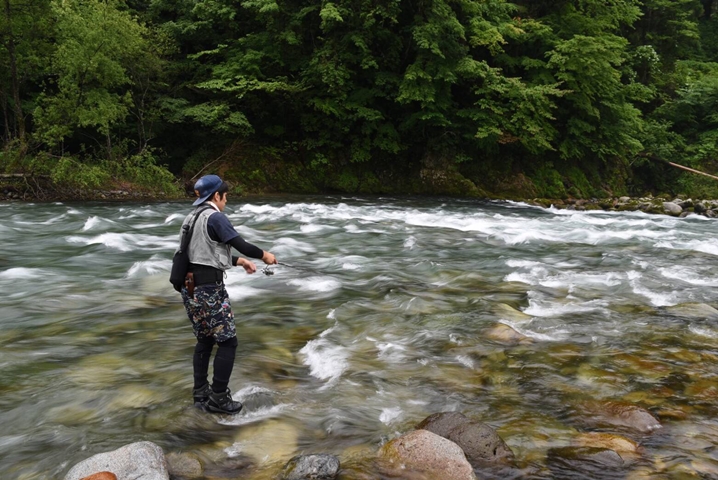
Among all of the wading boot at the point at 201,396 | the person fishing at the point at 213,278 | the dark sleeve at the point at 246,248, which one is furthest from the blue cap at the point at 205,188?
the wading boot at the point at 201,396

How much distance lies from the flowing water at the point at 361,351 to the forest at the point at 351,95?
10.9 meters

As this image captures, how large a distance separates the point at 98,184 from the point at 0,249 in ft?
26.1

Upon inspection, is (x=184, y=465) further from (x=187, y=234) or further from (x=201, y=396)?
→ (x=187, y=234)

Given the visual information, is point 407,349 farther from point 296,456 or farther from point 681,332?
point 681,332

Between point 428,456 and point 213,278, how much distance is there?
6.41 feet

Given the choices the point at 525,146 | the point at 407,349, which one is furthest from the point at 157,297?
the point at 525,146

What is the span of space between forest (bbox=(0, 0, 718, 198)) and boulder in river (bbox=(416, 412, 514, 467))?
17.7 metres

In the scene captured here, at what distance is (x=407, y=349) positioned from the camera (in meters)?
5.61

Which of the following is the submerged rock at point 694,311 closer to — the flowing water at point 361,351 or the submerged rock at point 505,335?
the flowing water at point 361,351

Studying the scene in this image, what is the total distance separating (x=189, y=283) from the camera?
3.86 metres

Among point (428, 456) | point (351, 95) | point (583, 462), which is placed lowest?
point (583, 462)

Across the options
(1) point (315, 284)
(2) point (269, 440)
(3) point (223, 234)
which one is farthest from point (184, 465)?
(1) point (315, 284)

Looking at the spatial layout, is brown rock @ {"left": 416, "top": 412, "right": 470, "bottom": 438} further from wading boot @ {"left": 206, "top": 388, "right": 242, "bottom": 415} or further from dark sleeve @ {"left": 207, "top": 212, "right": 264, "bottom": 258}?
dark sleeve @ {"left": 207, "top": 212, "right": 264, "bottom": 258}

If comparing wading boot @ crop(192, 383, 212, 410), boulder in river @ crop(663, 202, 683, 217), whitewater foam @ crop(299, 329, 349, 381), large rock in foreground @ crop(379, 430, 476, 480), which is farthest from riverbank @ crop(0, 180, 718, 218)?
large rock in foreground @ crop(379, 430, 476, 480)
